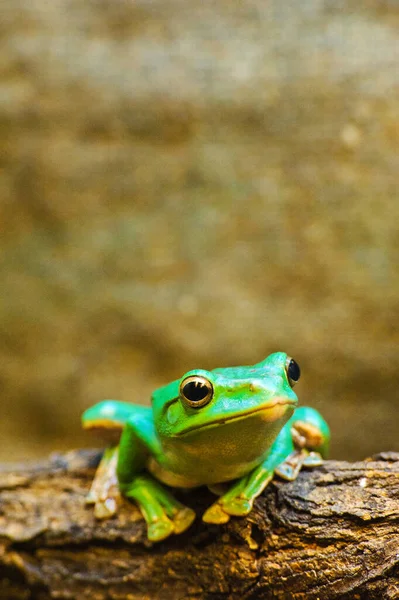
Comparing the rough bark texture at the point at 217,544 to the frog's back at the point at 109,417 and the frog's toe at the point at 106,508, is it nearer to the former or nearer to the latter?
the frog's toe at the point at 106,508

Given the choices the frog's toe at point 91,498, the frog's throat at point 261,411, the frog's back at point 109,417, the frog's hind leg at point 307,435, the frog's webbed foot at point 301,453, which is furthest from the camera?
the frog's back at point 109,417

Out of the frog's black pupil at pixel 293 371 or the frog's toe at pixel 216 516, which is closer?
the frog's black pupil at pixel 293 371

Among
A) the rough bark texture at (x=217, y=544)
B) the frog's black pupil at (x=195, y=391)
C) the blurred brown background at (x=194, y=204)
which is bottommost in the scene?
the rough bark texture at (x=217, y=544)

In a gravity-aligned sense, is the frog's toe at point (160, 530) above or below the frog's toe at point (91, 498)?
below

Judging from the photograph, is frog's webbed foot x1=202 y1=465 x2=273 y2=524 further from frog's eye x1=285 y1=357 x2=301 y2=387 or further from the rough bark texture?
frog's eye x1=285 y1=357 x2=301 y2=387

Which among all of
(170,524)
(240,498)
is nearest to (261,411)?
(240,498)

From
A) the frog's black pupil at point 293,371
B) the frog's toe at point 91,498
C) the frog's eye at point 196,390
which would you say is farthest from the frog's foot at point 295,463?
the frog's toe at point 91,498

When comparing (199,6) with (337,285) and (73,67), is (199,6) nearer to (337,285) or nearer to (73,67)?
(73,67)
